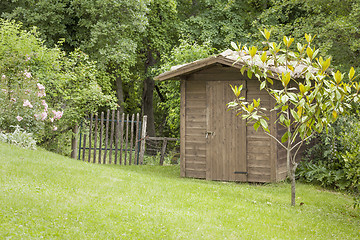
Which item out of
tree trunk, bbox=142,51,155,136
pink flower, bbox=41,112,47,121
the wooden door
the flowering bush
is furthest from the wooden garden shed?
tree trunk, bbox=142,51,155,136

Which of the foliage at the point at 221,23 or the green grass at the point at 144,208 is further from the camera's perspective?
the foliage at the point at 221,23

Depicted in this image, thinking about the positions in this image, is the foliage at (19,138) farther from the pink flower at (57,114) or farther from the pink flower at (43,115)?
the pink flower at (57,114)

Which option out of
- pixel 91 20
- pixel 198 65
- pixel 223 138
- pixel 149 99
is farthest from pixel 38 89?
pixel 149 99

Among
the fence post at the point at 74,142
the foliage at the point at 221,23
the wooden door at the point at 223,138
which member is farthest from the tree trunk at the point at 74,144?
the foliage at the point at 221,23

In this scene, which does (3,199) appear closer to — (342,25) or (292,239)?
(292,239)

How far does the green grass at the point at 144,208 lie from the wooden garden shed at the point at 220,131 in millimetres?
719

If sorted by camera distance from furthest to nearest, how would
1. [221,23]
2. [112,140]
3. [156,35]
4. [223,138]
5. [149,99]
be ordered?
[149,99]
[156,35]
[221,23]
[112,140]
[223,138]

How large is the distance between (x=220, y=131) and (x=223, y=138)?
0.20m

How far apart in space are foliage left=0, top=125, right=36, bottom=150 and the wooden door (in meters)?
4.92

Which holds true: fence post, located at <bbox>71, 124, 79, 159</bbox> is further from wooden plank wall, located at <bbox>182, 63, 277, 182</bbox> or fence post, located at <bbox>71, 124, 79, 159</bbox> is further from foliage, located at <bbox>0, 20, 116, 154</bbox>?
wooden plank wall, located at <bbox>182, 63, 277, 182</bbox>

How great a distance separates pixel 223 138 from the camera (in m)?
11.5

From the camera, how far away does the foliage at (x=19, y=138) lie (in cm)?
1188

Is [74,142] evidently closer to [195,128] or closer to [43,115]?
[43,115]

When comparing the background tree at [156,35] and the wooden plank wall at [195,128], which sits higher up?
the background tree at [156,35]
